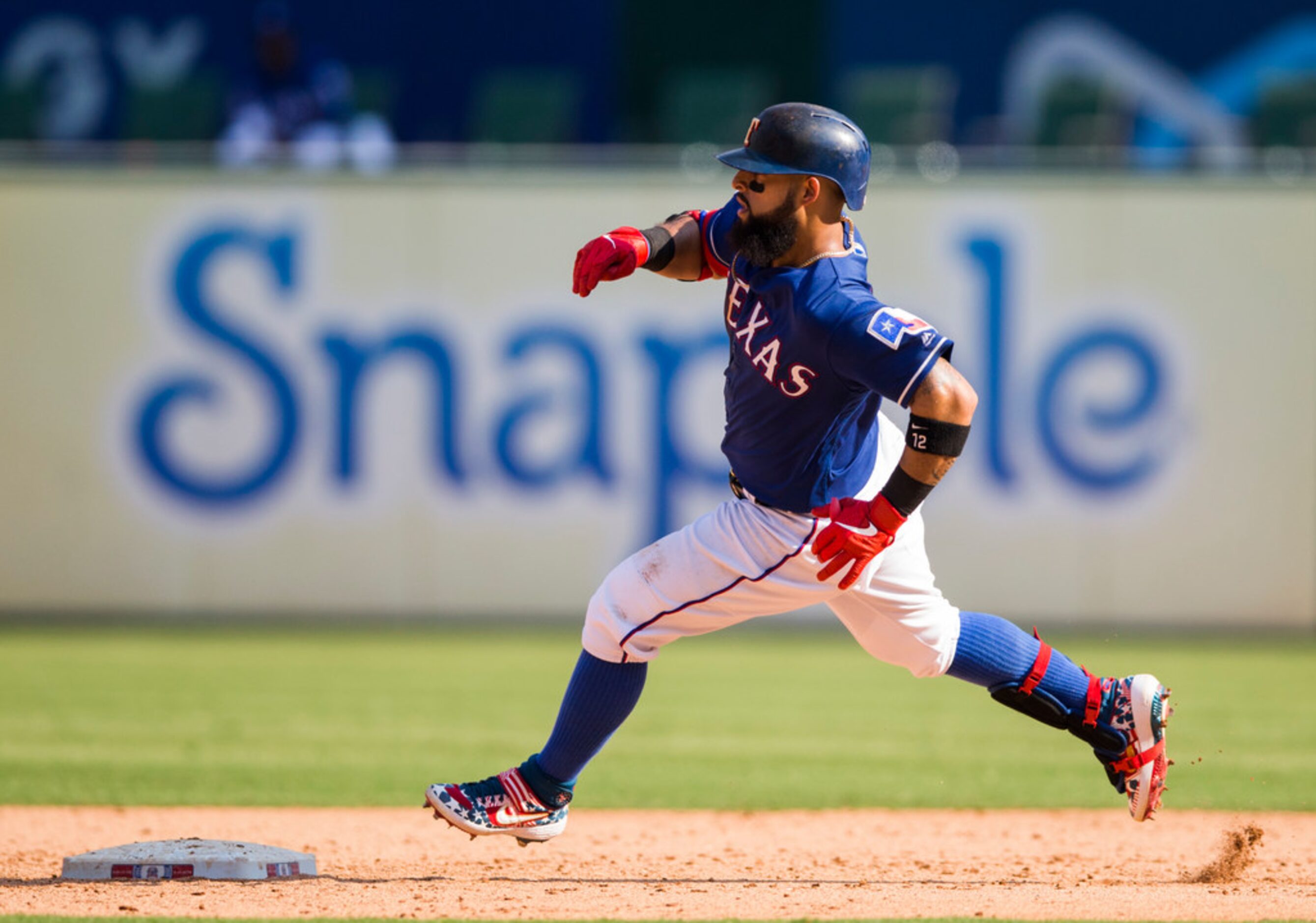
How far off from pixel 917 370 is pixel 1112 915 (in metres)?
1.42

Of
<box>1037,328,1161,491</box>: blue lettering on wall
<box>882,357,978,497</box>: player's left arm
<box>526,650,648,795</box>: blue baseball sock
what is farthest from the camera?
<box>1037,328,1161,491</box>: blue lettering on wall

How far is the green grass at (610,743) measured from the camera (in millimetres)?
6484

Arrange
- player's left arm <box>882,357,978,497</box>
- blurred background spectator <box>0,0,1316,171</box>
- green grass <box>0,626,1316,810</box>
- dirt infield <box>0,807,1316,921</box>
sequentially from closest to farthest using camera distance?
player's left arm <box>882,357,978,497</box> → dirt infield <box>0,807,1316,921</box> → green grass <box>0,626,1316,810</box> → blurred background spectator <box>0,0,1316,171</box>

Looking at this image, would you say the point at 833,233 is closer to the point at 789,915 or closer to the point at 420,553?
the point at 789,915

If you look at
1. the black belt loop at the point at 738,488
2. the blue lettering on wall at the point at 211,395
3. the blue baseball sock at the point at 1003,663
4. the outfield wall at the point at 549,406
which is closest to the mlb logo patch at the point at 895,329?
the black belt loop at the point at 738,488

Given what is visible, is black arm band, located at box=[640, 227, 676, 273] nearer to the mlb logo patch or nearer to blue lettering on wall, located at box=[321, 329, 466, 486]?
the mlb logo patch

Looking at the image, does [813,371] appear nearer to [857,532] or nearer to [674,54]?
[857,532]

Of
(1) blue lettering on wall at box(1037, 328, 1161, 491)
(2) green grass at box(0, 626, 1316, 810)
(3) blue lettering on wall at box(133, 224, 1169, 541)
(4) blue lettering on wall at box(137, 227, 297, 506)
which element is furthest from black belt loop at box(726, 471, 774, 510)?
(4) blue lettering on wall at box(137, 227, 297, 506)

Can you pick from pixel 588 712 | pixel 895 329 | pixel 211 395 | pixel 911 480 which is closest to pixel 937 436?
pixel 911 480

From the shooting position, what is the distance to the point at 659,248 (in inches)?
187

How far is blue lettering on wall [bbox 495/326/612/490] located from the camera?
1167 cm

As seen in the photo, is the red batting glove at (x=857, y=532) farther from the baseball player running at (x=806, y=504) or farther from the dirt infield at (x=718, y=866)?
the dirt infield at (x=718, y=866)

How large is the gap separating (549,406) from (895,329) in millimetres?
7680

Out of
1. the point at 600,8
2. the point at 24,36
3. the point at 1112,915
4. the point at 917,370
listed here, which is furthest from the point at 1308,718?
the point at 24,36
